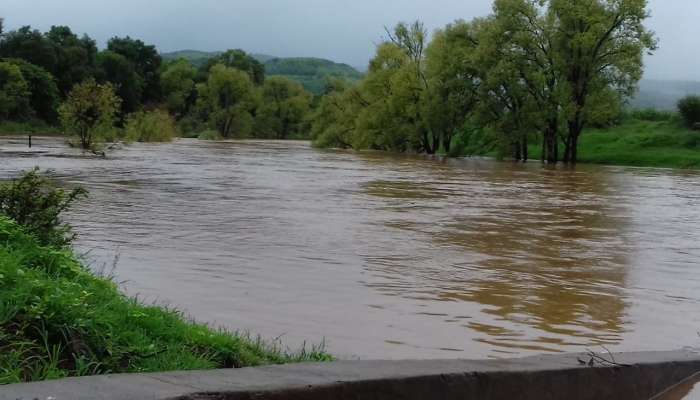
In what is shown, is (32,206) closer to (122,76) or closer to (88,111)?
(88,111)

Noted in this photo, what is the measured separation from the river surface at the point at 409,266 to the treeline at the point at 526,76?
27.7 m

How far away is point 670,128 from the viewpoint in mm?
57250

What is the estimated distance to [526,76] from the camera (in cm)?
5134

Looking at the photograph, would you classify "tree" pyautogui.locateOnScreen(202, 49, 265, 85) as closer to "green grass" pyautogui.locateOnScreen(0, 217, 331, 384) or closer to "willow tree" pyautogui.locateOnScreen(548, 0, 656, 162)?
"willow tree" pyautogui.locateOnScreen(548, 0, 656, 162)

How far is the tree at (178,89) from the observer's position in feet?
435

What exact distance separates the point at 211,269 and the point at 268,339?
11.4ft

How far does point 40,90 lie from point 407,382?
103 metres

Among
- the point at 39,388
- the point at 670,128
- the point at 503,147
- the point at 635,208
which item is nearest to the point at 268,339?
the point at 39,388

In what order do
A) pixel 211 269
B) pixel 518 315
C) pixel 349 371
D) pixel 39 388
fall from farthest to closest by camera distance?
pixel 211 269 → pixel 518 315 → pixel 349 371 → pixel 39 388

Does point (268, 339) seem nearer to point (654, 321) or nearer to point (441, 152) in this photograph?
point (654, 321)

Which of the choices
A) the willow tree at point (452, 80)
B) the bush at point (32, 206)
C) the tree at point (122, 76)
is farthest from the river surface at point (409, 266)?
Result: the tree at point (122, 76)

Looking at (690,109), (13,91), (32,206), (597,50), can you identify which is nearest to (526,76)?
(597,50)

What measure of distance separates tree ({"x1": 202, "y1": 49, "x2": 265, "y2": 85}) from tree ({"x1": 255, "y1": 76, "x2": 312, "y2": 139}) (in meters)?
29.1

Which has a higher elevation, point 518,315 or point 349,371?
point 349,371
